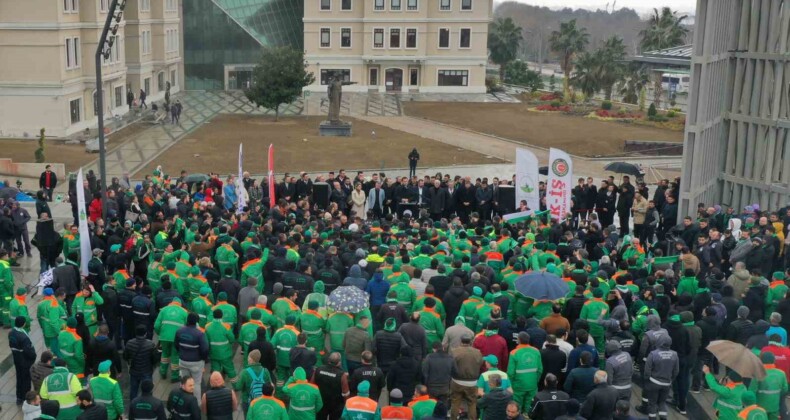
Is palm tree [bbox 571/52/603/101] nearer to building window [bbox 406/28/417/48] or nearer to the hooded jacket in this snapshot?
building window [bbox 406/28/417/48]

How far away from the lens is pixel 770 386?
11625 mm

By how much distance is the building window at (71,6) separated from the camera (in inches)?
1704

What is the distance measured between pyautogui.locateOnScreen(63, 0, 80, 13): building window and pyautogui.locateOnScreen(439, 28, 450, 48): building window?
2903 centimetres

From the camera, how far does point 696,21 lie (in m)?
21.9

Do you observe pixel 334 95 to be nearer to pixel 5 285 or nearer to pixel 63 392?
pixel 5 285

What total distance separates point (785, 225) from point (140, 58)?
45412 mm

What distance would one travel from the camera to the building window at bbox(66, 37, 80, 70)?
4388 cm

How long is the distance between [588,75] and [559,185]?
145ft

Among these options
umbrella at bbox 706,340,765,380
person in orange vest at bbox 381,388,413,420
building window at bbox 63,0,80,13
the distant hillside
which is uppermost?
the distant hillside

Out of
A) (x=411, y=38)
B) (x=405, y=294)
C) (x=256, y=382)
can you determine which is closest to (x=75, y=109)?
(x=411, y=38)

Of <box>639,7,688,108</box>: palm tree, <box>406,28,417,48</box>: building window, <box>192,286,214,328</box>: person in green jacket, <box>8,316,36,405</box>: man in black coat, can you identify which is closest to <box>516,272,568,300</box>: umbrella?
<box>192,286,214,328</box>: person in green jacket

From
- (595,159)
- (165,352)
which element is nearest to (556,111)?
(595,159)

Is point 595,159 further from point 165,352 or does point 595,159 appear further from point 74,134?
point 165,352

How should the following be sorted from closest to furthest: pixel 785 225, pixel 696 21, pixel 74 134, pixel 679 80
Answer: pixel 785 225 → pixel 696 21 → pixel 74 134 → pixel 679 80
